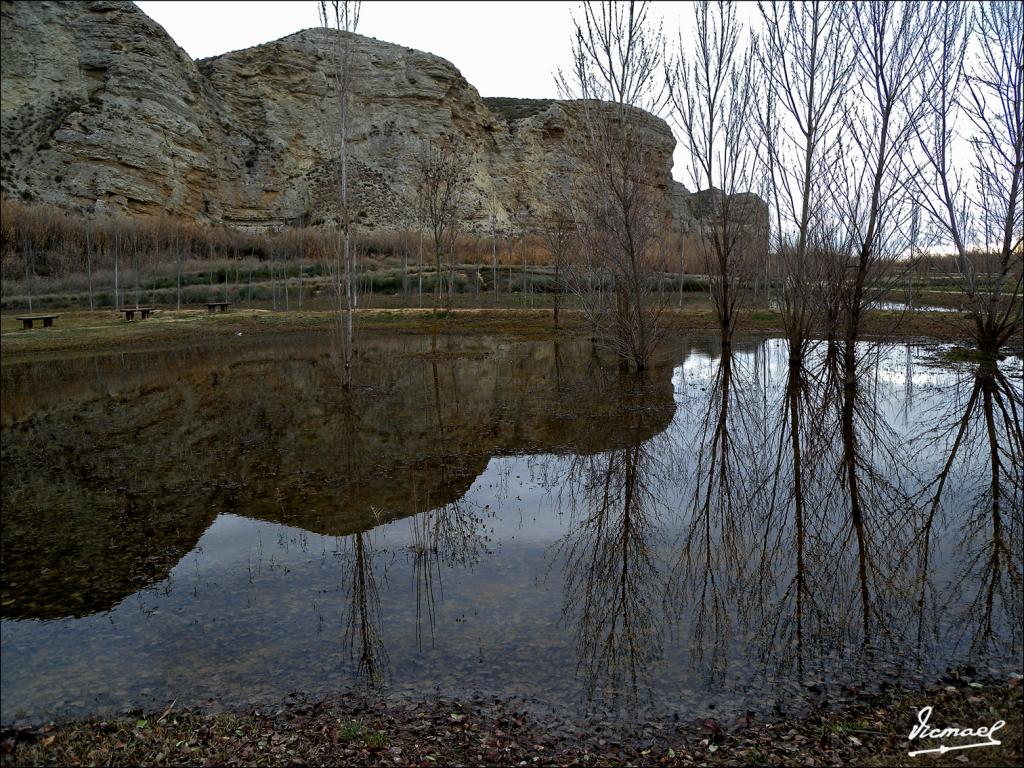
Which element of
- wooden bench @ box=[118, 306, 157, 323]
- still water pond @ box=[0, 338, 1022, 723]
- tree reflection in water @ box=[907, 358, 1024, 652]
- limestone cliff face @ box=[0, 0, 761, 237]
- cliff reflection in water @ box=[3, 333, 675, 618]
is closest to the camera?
still water pond @ box=[0, 338, 1022, 723]

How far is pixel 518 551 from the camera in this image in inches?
292

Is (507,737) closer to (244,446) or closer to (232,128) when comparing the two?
(244,446)

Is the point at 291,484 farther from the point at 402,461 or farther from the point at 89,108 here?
the point at 89,108

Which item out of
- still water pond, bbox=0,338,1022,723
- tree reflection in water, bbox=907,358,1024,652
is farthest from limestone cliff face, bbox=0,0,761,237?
tree reflection in water, bbox=907,358,1024,652

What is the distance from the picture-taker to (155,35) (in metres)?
59.6

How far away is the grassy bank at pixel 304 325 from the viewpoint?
25.5m

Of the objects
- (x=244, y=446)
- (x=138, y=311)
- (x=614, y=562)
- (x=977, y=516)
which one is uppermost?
(x=138, y=311)

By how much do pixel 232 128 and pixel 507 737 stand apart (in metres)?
69.7

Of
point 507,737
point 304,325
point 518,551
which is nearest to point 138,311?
point 304,325

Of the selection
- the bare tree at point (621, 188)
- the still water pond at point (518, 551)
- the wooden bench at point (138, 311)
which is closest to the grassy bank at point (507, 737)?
the still water pond at point (518, 551)

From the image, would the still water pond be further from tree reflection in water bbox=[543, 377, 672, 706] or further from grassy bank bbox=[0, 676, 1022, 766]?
grassy bank bbox=[0, 676, 1022, 766]

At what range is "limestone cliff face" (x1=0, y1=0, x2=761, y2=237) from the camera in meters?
54.1

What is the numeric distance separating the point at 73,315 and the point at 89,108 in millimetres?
31840

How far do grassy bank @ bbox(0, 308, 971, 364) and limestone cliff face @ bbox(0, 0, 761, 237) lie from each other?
2000cm
